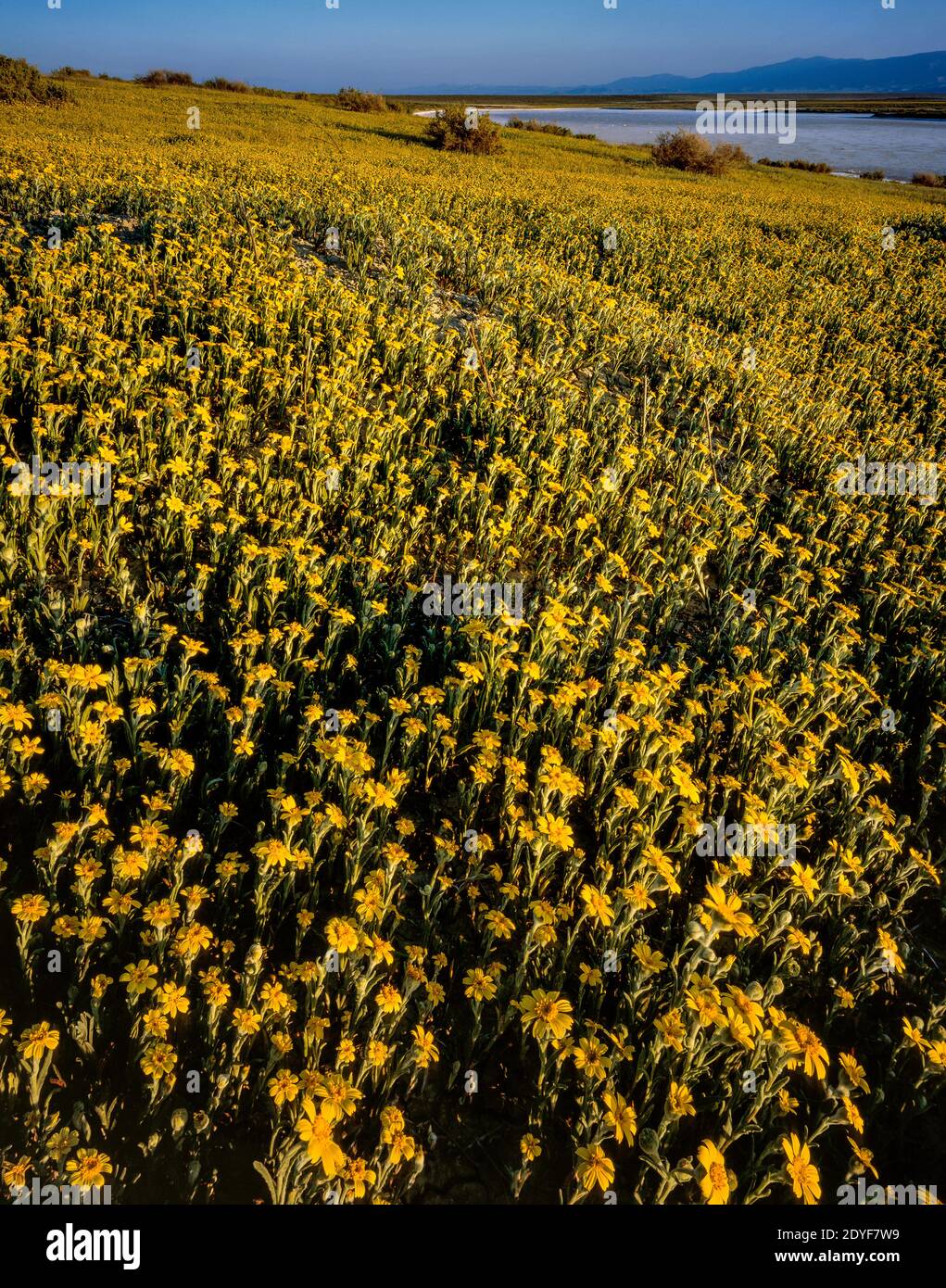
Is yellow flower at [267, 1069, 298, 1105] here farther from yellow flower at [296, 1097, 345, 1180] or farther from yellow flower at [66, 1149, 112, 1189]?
yellow flower at [66, 1149, 112, 1189]

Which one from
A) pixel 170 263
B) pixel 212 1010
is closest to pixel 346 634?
pixel 212 1010

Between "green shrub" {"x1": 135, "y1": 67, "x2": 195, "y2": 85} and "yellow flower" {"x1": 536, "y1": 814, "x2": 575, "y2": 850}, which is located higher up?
"green shrub" {"x1": 135, "y1": 67, "x2": 195, "y2": 85}

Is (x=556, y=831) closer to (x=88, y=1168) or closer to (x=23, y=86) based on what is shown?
(x=88, y=1168)

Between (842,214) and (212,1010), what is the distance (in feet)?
143

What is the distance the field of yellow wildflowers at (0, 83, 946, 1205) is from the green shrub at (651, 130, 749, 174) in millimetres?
47661

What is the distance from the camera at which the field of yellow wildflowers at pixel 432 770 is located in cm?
305

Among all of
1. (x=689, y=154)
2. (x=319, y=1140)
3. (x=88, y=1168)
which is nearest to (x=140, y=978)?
(x=88, y=1168)

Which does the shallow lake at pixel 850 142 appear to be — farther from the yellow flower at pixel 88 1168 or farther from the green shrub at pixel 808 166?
the yellow flower at pixel 88 1168

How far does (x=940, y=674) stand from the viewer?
21.7ft

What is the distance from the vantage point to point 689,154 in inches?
1864

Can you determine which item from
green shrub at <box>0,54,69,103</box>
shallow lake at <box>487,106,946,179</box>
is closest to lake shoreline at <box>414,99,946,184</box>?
shallow lake at <box>487,106,946,179</box>

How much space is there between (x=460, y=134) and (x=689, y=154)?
18885 millimetres

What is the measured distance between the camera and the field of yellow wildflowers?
10.0ft

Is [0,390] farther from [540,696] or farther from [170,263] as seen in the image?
[540,696]
